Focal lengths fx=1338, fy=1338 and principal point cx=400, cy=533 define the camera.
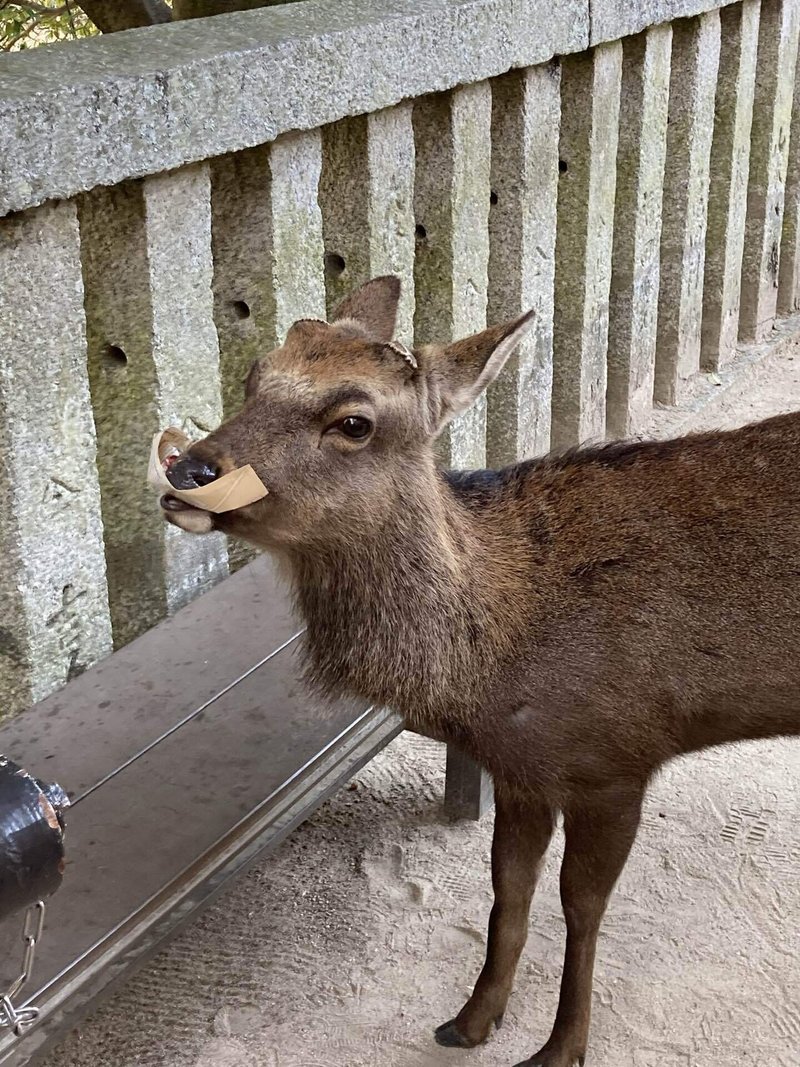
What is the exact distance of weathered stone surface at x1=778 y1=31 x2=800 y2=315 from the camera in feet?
→ 25.7

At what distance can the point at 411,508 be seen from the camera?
10.5ft

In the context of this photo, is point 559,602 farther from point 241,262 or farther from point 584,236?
point 584,236

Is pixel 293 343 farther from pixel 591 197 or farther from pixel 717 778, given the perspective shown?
pixel 591 197

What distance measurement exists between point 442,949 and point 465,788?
0.63m

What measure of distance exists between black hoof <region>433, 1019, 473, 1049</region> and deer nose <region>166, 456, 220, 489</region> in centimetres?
172

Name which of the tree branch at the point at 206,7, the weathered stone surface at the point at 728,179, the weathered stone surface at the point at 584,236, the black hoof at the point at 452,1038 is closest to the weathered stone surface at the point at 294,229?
the weathered stone surface at the point at 584,236

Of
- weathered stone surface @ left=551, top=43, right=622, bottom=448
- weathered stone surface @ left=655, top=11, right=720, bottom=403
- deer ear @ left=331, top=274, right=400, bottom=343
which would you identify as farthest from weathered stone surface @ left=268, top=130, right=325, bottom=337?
weathered stone surface @ left=655, top=11, right=720, bottom=403

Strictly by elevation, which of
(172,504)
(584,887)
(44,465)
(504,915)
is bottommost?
(504,915)

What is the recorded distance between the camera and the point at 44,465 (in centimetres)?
345

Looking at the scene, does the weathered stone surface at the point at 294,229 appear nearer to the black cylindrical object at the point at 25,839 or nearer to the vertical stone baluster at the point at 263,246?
the vertical stone baluster at the point at 263,246

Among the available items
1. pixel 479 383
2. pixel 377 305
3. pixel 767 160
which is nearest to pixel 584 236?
pixel 767 160

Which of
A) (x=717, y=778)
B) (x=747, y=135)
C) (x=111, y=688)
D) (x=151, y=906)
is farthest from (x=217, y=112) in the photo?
(x=747, y=135)

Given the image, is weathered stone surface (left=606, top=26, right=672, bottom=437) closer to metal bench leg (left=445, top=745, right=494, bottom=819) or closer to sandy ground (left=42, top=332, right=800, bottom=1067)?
sandy ground (left=42, top=332, right=800, bottom=1067)

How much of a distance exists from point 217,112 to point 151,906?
2.09 metres
